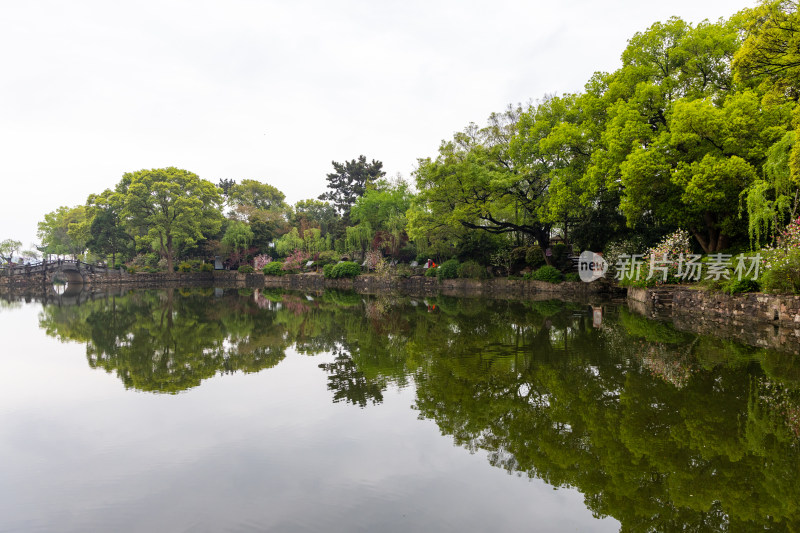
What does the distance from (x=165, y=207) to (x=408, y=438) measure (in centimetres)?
3951

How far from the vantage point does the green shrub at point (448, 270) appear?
1025 inches

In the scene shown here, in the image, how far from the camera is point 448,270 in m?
26.2

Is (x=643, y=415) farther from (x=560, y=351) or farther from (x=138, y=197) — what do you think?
(x=138, y=197)

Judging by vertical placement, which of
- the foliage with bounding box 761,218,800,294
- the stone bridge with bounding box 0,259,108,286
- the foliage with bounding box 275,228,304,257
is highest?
the foliage with bounding box 275,228,304,257

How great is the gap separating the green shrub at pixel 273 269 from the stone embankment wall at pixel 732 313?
27641mm

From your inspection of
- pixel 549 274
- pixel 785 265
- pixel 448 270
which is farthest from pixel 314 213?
pixel 785 265

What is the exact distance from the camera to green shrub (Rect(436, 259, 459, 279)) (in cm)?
2605

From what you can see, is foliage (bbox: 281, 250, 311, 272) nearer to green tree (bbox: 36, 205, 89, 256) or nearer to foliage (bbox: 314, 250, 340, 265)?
foliage (bbox: 314, 250, 340, 265)

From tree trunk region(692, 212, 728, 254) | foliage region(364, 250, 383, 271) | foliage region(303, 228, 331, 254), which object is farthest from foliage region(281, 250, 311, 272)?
tree trunk region(692, 212, 728, 254)

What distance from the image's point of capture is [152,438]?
14.7 feet

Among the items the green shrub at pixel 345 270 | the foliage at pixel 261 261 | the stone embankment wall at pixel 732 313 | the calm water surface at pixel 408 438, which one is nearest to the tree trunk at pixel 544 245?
the stone embankment wall at pixel 732 313

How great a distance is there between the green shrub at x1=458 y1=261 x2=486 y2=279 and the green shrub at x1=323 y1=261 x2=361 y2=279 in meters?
8.74

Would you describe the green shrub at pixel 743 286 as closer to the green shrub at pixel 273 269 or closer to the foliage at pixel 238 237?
the green shrub at pixel 273 269

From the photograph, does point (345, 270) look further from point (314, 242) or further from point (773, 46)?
point (773, 46)
